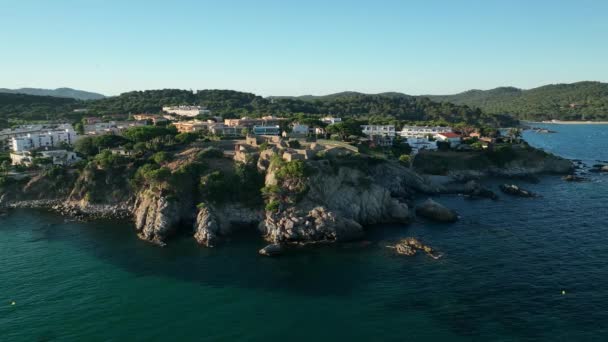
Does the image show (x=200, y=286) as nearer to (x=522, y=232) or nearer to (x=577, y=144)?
(x=522, y=232)

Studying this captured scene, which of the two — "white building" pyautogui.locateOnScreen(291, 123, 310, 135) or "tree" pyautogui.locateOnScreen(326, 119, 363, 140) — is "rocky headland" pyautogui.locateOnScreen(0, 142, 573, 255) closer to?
"tree" pyautogui.locateOnScreen(326, 119, 363, 140)

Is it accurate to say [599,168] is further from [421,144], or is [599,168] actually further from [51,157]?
[51,157]

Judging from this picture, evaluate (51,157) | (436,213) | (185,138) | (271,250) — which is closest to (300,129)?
(185,138)

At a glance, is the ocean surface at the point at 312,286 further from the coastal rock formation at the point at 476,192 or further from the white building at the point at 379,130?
the white building at the point at 379,130

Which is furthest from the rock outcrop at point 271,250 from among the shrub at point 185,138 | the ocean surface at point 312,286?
the shrub at point 185,138

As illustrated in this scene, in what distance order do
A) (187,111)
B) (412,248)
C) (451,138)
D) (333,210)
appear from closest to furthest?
(412,248) → (333,210) → (451,138) → (187,111)

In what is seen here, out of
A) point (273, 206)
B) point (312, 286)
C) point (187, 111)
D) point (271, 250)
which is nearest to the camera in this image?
point (312, 286)

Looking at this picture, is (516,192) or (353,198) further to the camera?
(516,192)
